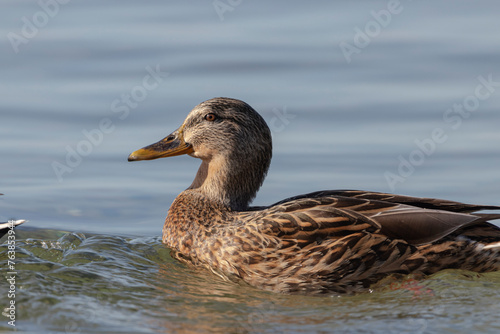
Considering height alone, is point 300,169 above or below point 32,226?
above

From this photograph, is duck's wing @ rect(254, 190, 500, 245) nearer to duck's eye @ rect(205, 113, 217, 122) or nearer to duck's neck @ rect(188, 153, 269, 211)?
duck's neck @ rect(188, 153, 269, 211)

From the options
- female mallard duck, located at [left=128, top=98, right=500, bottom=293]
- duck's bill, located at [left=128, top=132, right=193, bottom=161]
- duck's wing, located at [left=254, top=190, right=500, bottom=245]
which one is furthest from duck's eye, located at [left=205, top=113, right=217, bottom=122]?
duck's wing, located at [left=254, top=190, right=500, bottom=245]

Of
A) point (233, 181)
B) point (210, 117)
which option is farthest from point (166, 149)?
point (233, 181)

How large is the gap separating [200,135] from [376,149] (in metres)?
3.53

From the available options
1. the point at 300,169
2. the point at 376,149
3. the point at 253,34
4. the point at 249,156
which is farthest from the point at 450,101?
the point at 249,156

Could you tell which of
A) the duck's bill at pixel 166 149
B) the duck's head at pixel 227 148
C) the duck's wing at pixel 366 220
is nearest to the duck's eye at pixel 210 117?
the duck's head at pixel 227 148

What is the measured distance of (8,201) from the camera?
11594 mm

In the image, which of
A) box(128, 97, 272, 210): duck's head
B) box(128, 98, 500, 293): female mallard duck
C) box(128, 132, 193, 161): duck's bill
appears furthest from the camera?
box(128, 132, 193, 161): duck's bill

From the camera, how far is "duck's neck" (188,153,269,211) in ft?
33.1

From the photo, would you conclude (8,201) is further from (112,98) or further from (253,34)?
(253,34)

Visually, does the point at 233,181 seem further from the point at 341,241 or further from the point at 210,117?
the point at 341,241

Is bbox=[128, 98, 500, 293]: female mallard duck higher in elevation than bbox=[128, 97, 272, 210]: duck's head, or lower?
lower

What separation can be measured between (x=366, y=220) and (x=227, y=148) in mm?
1959

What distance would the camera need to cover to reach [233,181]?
1011cm
